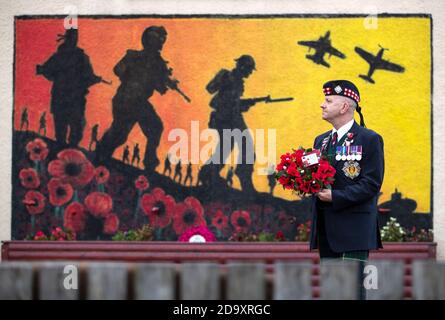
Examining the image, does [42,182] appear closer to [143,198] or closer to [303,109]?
[143,198]

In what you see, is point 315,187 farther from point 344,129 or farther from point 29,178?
point 29,178

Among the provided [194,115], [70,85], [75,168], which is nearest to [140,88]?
[194,115]

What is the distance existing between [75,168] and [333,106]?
17.5ft

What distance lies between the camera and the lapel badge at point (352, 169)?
5.99 metres

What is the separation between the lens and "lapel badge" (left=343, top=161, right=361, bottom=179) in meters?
5.99

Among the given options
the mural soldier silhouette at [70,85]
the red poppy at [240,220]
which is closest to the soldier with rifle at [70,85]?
the mural soldier silhouette at [70,85]

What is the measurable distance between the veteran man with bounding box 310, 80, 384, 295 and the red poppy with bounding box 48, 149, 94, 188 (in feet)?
17.0

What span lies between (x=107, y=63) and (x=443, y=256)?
14.7 feet

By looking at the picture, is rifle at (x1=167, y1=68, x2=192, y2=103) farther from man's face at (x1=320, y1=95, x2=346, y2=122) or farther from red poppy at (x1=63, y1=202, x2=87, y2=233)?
man's face at (x1=320, y1=95, x2=346, y2=122)

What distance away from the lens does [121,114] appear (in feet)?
35.4

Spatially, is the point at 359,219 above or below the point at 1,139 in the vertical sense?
below

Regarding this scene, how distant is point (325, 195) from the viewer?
588 centimetres
